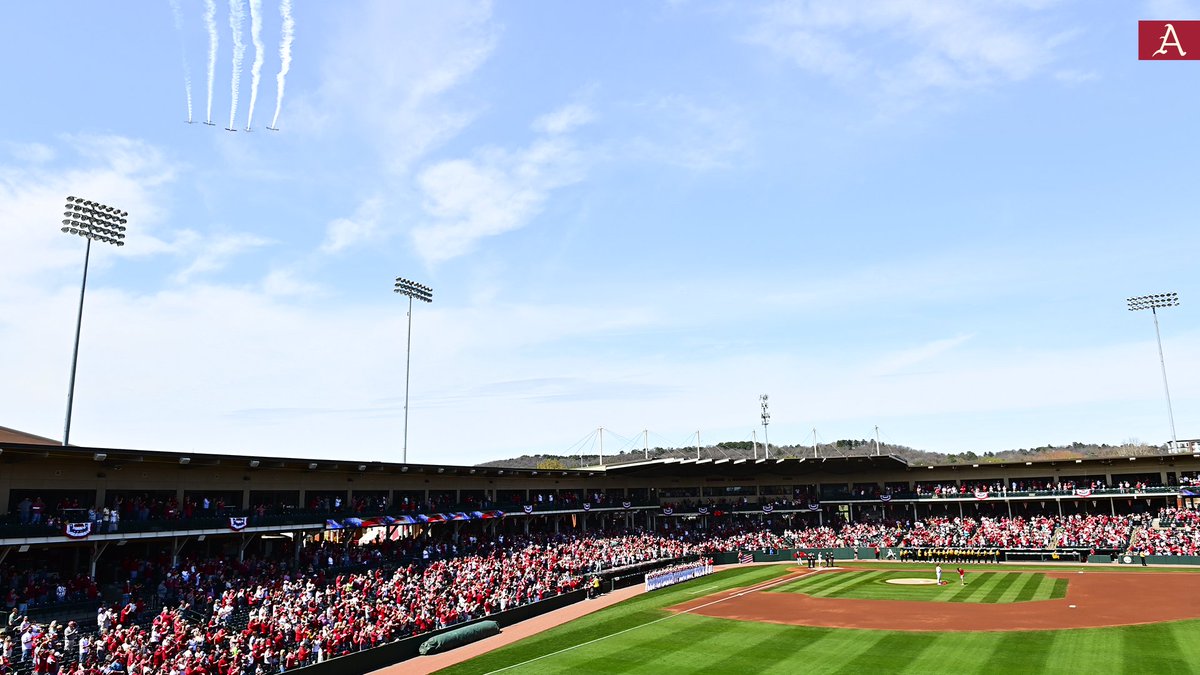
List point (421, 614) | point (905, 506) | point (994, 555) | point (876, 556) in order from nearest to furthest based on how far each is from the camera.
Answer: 1. point (421, 614)
2. point (994, 555)
3. point (876, 556)
4. point (905, 506)

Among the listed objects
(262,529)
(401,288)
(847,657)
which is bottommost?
(847,657)

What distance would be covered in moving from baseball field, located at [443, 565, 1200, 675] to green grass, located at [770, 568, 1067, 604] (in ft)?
0.34

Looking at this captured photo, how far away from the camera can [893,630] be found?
111ft

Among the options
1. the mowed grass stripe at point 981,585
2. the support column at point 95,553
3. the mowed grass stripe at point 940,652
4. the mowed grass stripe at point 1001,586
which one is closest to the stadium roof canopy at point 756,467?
the mowed grass stripe at point 981,585

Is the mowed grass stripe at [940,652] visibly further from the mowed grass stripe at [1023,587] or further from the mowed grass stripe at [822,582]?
the mowed grass stripe at [822,582]

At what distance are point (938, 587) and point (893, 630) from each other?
577 inches

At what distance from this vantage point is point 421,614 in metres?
32.9

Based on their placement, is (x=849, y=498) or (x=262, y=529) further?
(x=849, y=498)

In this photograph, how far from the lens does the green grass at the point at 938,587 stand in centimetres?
4212

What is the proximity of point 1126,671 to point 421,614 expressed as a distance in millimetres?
25770

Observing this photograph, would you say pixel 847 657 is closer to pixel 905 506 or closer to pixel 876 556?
pixel 876 556

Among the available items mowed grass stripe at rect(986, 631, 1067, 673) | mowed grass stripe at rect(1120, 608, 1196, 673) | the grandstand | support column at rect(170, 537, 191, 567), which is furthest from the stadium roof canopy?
mowed grass stripe at rect(1120, 608, 1196, 673)

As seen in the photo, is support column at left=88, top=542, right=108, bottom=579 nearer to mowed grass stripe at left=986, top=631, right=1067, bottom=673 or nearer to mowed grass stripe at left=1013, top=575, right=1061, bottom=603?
mowed grass stripe at left=986, top=631, right=1067, bottom=673

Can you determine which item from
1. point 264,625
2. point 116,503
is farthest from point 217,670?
point 116,503
